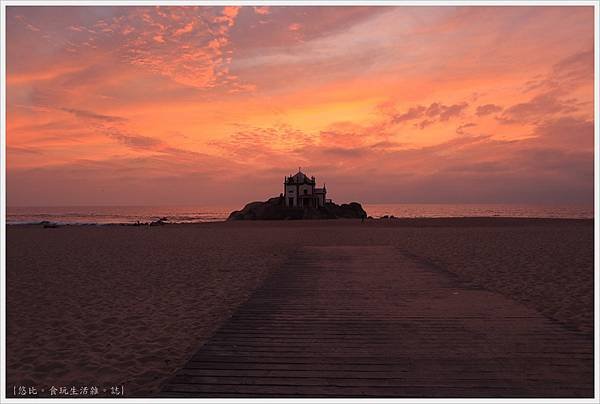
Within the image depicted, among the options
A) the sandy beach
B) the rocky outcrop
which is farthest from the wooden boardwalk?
the rocky outcrop

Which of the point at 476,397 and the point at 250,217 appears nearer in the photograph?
the point at 476,397

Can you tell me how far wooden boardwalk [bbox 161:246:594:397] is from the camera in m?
5.08

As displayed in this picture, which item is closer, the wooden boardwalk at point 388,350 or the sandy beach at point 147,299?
the wooden boardwalk at point 388,350

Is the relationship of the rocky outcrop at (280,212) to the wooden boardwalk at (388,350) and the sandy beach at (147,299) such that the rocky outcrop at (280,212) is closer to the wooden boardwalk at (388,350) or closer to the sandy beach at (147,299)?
Result: the sandy beach at (147,299)

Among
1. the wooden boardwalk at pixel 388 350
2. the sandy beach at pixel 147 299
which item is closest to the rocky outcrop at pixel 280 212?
the sandy beach at pixel 147 299

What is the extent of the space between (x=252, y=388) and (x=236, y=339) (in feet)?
6.04

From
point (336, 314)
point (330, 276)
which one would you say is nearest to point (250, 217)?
point (330, 276)

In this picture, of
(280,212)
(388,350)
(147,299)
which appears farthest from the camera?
(280,212)

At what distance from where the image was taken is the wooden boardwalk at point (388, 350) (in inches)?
200

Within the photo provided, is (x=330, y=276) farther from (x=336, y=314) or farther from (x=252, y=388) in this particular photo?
(x=252, y=388)

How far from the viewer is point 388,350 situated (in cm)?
621

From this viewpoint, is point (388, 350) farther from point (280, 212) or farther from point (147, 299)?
point (280, 212)

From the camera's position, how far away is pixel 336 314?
839cm

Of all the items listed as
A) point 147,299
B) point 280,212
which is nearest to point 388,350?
point 147,299
